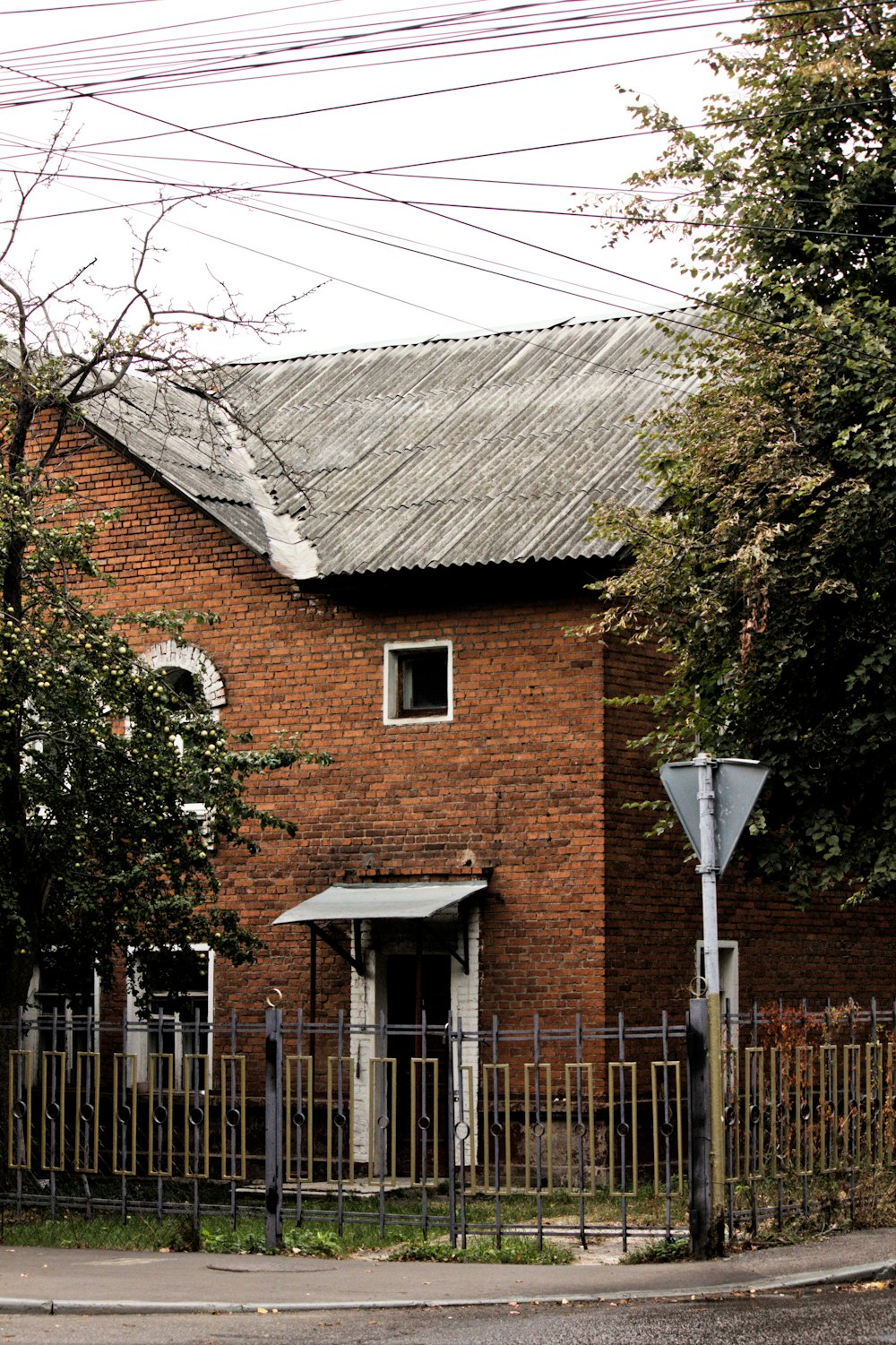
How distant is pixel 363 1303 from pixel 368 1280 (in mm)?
875

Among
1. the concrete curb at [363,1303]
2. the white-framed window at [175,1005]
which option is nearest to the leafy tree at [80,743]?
the white-framed window at [175,1005]

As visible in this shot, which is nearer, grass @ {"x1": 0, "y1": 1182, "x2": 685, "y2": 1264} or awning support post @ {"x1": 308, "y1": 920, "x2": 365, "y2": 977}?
grass @ {"x1": 0, "y1": 1182, "x2": 685, "y2": 1264}

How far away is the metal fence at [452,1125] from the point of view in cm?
1181

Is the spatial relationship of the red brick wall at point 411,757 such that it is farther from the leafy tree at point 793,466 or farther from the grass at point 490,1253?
the grass at point 490,1253

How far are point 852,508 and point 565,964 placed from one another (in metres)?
4.90

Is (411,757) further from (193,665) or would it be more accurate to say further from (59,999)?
(59,999)

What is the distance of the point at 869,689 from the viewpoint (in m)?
14.8

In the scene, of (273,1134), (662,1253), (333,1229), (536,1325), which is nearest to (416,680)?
(333,1229)

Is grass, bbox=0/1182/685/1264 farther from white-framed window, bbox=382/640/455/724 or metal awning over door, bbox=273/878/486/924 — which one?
white-framed window, bbox=382/640/455/724

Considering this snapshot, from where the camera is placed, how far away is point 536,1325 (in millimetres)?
8906

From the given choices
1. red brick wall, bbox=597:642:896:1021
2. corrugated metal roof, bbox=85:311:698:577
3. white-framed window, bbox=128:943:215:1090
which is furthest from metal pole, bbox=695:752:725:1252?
corrugated metal roof, bbox=85:311:698:577

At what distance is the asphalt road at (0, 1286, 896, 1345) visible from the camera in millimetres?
8312

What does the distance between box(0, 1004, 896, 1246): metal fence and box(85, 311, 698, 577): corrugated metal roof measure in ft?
15.1

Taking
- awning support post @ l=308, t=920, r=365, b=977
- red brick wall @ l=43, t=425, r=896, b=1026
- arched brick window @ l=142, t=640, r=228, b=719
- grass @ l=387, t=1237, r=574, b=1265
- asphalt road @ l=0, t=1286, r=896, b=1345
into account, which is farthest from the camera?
arched brick window @ l=142, t=640, r=228, b=719
